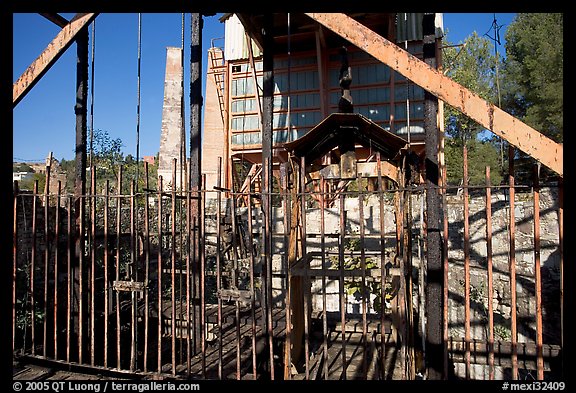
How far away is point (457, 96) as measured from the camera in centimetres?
251

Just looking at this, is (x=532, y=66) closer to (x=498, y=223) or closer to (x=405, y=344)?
(x=498, y=223)

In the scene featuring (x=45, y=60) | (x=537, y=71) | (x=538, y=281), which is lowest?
(x=538, y=281)

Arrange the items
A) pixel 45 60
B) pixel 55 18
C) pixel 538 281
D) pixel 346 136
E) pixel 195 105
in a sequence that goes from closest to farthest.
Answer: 1. pixel 538 281
2. pixel 45 60
3. pixel 346 136
4. pixel 55 18
5. pixel 195 105

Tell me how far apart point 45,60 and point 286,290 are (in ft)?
11.8

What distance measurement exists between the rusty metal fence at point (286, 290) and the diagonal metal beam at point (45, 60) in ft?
3.81

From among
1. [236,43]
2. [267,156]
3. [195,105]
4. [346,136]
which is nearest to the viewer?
[267,156]

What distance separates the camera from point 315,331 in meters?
6.01

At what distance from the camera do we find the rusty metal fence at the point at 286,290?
137 inches

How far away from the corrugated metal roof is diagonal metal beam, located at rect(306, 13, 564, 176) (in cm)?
1088

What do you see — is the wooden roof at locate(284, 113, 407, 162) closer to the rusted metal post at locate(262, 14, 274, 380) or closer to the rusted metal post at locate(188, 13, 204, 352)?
the rusted metal post at locate(262, 14, 274, 380)

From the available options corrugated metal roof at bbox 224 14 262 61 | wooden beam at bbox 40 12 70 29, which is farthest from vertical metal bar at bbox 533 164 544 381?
corrugated metal roof at bbox 224 14 262 61

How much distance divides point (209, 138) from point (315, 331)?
18666mm

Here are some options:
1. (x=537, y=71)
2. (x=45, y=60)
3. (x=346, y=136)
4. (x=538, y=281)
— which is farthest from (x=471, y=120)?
(x=45, y=60)

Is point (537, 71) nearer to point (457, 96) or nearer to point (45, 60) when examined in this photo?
point (457, 96)
